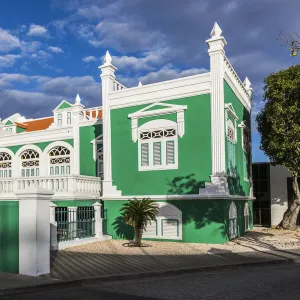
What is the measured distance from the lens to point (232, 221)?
1584 cm

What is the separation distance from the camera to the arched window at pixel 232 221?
1544 centimetres

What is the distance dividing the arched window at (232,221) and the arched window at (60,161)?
9135 millimetres

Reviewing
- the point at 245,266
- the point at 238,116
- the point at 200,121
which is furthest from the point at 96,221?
the point at 238,116

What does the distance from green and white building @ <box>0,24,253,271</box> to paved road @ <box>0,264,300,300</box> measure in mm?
5155

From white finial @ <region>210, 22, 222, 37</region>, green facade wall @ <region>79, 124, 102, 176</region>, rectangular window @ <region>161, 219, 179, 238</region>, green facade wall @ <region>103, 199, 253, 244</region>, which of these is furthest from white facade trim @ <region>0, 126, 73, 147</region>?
white finial @ <region>210, 22, 222, 37</region>

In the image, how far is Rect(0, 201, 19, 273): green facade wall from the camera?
29.4 ft

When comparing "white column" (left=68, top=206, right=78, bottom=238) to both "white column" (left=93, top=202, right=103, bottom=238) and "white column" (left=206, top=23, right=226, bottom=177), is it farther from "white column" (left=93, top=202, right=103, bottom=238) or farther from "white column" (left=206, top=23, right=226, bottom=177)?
"white column" (left=206, top=23, right=226, bottom=177)

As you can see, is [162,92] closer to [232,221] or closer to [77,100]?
[232,221]

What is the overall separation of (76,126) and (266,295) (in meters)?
15.2

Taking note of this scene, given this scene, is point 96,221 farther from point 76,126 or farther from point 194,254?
point 76,126

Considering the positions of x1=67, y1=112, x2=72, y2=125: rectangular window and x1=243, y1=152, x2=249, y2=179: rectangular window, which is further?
x1=67, y1=112, x2=72, y2=125: rectangular window

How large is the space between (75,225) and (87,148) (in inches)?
256

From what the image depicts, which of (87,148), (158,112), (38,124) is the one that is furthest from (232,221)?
(38,124)

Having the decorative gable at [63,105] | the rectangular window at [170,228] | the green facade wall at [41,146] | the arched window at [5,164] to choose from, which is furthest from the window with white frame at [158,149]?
the arched window at [5,164]
